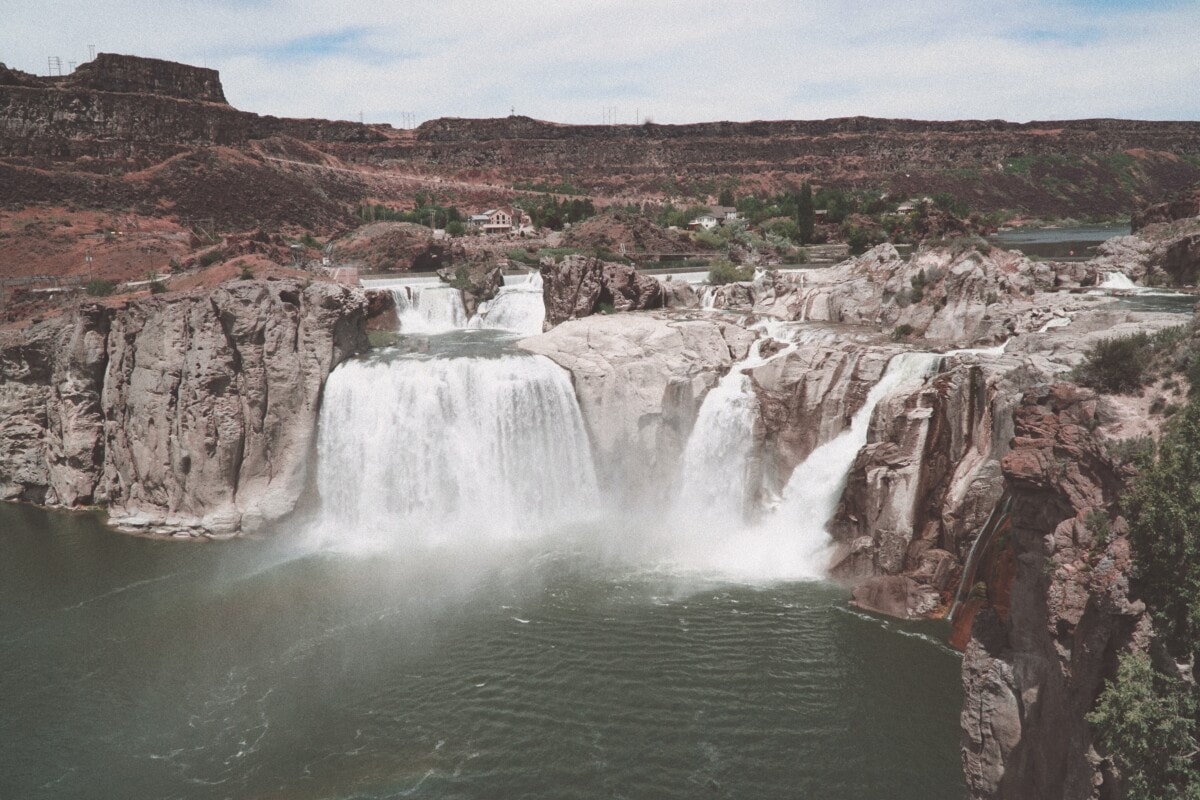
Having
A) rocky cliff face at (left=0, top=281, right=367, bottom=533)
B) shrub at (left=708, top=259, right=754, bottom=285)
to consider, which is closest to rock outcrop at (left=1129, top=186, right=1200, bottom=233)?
shrub at (left=708, top=259, right=754, bottom=285)

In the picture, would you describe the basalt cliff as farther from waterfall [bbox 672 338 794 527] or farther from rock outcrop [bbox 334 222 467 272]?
waterfall [bbox 672 338 794 527]

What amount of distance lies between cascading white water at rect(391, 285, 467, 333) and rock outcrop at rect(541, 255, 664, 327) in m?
5.37

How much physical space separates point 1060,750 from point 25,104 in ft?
265

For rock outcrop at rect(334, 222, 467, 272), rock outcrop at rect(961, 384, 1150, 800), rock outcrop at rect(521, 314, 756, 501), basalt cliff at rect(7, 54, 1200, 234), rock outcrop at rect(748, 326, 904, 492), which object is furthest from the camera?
basalt cliff at rect(7, 54, 1200, 234)

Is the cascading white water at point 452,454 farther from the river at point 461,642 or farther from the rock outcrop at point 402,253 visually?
the rock outcrop at point 402,253

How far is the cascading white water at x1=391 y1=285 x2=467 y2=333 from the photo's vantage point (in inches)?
1403

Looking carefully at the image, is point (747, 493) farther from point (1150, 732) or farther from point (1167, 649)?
point (1150, 732)

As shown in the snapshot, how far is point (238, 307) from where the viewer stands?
79.5 feet

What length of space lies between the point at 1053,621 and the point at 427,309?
3022 cm

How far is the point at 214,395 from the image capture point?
24.1 m

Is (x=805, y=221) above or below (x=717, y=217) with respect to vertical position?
below

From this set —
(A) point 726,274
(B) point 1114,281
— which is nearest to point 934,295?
(B) point 1114,281

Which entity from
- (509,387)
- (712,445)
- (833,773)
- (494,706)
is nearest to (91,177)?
(509,387)

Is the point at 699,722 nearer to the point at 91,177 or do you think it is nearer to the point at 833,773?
the point at 833,773
